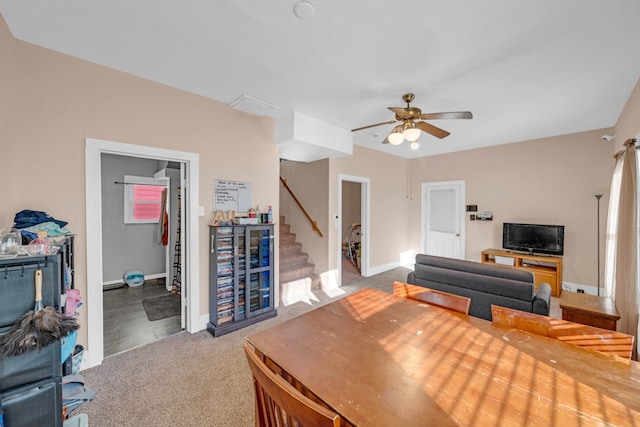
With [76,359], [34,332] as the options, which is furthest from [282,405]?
[76,359]

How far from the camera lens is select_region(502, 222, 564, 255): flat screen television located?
4379 millimetres

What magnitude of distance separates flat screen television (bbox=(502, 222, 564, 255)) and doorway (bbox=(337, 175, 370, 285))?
8.52ft

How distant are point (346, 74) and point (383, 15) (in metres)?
0.75

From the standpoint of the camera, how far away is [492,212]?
5.18 meters

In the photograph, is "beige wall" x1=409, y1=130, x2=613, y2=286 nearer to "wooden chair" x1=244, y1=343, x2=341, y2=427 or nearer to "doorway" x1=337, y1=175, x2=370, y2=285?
"doorway" x1=337, y1=175, x2=370, y2=285

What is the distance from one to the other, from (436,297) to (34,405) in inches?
93.7

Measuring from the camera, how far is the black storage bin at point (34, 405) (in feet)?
3.97

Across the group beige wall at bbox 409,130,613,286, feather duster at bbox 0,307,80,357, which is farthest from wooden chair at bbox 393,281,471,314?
beige wall at bbox 409,130,613,286

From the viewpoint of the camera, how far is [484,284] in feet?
8.63

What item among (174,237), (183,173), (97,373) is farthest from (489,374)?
(174,237)

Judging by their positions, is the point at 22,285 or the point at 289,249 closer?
the point at 22,285

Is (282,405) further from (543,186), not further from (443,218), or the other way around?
(443,218)

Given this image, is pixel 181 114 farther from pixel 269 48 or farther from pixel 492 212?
pixel 492 212

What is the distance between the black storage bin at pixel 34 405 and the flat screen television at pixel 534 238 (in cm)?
600
